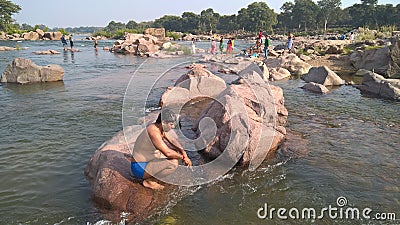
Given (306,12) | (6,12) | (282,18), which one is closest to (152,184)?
(6,12)

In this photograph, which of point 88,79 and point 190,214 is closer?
point 190,214

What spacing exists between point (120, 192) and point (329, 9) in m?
113

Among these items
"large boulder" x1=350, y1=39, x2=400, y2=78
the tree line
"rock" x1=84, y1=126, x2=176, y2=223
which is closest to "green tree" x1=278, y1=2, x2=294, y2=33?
the tree line

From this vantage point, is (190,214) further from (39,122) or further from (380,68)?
(380,68)

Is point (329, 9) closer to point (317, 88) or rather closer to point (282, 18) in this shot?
point (282, 18)

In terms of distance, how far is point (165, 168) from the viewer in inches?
230

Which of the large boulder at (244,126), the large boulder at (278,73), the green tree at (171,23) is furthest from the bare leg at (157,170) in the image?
the green tree at (171,23)

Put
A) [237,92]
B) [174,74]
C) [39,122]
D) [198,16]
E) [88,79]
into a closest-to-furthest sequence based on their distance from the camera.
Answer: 1. [237,92]
2. [39,122]
3. [88,79]
4. [174,74]
5. [198,16]

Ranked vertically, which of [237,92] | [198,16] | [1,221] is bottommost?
[1,221]

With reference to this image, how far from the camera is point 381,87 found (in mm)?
14688

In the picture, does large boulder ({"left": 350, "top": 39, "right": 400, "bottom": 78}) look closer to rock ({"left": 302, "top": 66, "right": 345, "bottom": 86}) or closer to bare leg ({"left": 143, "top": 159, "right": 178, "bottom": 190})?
rock ({"left": 302, "top": 66, "right": 345, "bottom": 86})

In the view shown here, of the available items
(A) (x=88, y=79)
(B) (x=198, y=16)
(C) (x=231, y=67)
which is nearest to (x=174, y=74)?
(C) (x=231, y=67)

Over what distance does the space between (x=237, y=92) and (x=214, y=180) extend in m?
3.09

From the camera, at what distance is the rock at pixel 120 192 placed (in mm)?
5426
